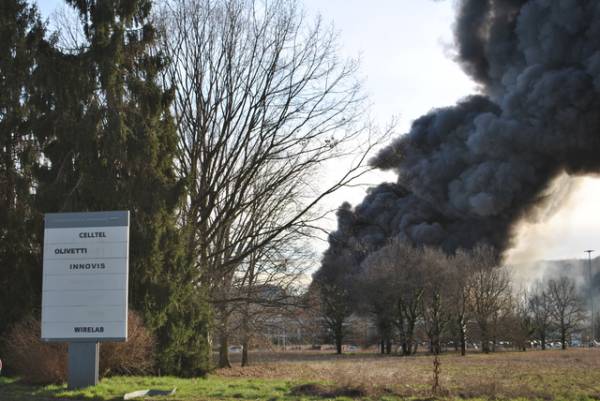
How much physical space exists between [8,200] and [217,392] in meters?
8.10

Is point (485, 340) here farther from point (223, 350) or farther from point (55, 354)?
point (55, 354)

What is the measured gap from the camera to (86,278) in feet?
37.1

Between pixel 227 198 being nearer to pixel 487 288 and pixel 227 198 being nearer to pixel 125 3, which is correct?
pixel 125 3

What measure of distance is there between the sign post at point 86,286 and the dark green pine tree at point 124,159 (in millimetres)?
3528

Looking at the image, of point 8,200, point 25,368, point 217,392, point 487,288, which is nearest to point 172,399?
point 217,392

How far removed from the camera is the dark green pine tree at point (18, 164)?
1489 centimetres

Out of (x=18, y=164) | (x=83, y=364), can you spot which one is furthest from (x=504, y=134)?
(x=83, y=364)

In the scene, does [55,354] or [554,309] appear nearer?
[55,354]

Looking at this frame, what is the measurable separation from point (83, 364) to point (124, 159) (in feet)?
17.5

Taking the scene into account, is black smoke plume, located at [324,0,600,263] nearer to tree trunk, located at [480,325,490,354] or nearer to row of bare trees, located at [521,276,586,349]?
row of bare trees, located at [521,276,586,349]

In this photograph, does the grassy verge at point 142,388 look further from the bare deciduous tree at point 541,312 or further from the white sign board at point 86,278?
the bare deciduous tree at point 541,312

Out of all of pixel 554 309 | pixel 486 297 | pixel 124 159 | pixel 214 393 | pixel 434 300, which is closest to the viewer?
pixel 214 393

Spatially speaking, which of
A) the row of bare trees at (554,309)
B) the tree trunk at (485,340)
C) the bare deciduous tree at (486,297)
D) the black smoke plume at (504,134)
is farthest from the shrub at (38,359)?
the row of bare trees at (554,309)

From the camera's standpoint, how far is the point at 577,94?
159 feet
